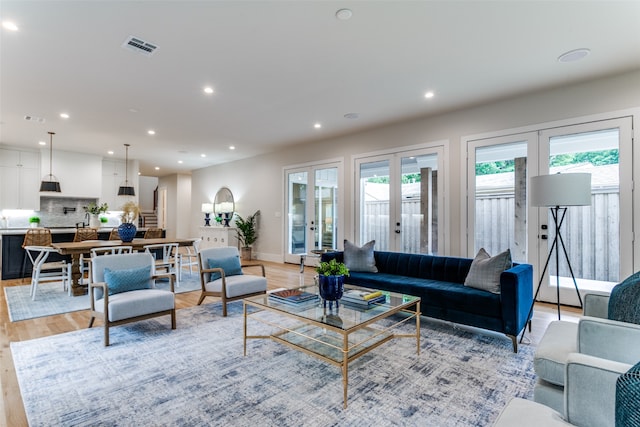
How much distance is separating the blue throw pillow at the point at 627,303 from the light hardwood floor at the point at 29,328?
140 cm

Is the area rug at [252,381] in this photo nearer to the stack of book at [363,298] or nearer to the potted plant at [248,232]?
the stack of book at [363,298]

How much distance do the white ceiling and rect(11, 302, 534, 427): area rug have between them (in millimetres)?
2879

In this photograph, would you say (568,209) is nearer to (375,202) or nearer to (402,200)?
(402,200)

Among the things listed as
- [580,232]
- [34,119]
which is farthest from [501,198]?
[34,119]

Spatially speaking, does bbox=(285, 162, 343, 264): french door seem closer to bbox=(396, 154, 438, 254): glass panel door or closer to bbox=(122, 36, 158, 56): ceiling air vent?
bbox=(396, 154, 438, 254): glass panel door

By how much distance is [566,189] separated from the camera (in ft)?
9.18

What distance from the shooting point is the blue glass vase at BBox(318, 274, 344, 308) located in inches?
99.5

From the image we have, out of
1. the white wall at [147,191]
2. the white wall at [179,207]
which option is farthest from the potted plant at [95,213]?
the white wall at [147,191]

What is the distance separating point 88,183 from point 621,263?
11.0 m

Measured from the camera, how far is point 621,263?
147 inches

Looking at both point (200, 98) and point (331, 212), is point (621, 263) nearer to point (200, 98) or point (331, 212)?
point (331, 212)

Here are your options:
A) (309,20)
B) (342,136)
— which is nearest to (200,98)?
(309,20)

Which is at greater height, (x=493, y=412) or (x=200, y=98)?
(x=200, y=98)

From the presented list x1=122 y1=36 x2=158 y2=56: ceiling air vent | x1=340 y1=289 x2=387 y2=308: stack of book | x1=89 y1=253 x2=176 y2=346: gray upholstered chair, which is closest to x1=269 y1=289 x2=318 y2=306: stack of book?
x1=340 y1=289 x2=387 y2=308: stack of book
